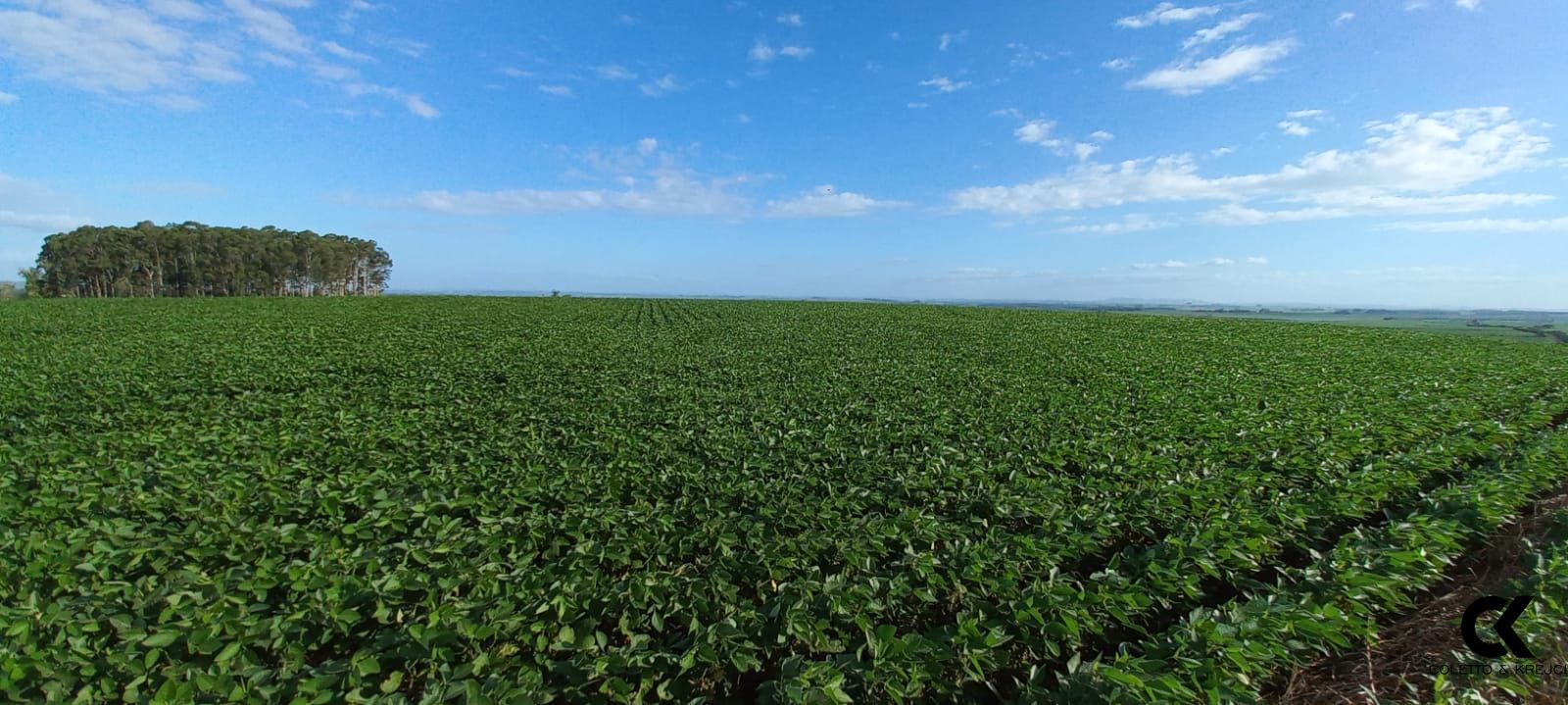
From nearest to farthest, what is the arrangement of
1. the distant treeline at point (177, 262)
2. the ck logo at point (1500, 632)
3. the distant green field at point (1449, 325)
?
the ck logo at point (1500, 632)
the distant green field at point (1449, 325)
the distant treeline at point (177, 262)

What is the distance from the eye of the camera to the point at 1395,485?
25.7ft

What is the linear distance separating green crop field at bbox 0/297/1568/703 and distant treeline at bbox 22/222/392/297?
93.2 m

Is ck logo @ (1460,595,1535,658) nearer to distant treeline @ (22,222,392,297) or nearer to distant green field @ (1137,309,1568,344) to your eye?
distant green field @ (1137,309,1568,344)

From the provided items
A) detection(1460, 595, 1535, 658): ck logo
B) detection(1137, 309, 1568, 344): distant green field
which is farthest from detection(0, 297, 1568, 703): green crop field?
detection(1137, 309, 1568, 344): distant green field

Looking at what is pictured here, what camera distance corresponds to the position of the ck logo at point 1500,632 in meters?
4.19

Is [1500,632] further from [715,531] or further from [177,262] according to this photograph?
[177,262]

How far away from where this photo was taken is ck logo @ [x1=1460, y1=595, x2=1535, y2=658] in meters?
4.19

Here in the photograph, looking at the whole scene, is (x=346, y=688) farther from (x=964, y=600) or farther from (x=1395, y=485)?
(x=1395, y=485)

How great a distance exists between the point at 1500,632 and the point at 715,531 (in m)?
6.47

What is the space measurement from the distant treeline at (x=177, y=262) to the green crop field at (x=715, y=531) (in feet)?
306

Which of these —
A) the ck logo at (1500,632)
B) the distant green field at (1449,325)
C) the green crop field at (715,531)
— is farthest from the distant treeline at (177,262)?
the distant green field at (1449,325)

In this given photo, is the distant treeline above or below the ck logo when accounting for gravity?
above

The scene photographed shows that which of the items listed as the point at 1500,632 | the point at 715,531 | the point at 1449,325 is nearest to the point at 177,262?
the point at 715,531

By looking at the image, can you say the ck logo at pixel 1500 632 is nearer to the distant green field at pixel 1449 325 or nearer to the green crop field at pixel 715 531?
the green crop field at pixel 715 531
